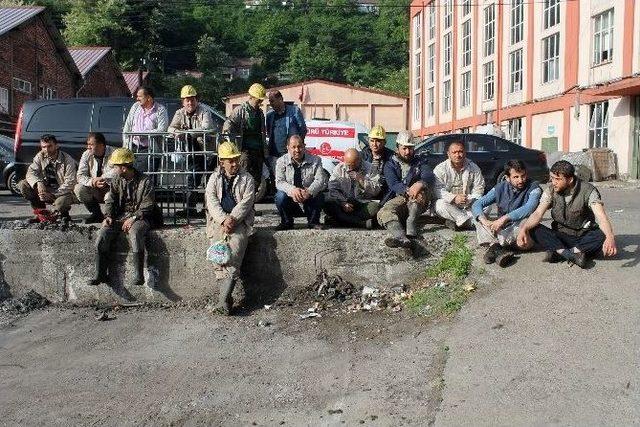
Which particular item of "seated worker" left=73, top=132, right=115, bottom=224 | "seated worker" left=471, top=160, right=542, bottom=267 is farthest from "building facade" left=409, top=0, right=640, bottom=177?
"seated worker" left=73, top=132, right=115, bottom=224

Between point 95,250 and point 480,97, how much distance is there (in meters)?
30.5

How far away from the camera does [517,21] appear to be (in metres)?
31.6

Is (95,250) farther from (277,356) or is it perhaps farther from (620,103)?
(620,103)

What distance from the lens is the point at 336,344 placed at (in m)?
6.39

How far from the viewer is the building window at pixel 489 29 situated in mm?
34250

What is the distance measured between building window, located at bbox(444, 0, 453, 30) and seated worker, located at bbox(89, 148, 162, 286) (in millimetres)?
35675

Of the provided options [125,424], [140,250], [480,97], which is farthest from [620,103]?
[125,424]

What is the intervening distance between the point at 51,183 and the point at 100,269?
1.63 meters

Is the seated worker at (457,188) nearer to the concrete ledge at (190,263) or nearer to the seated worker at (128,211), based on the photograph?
the concrete ledge at (190,263)

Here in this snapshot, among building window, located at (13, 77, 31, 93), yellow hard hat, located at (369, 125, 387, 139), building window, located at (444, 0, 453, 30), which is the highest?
building window, located at (444, 0, 453, 30)

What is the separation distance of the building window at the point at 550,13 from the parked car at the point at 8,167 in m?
21.5

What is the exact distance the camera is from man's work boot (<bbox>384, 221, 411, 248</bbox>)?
24.1ft

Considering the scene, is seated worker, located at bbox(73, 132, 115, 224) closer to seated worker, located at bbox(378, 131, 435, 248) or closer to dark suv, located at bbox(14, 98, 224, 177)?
seated worker, located at bbox(378, 131, 435, 248)

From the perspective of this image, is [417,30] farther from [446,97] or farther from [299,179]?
[299,179]
